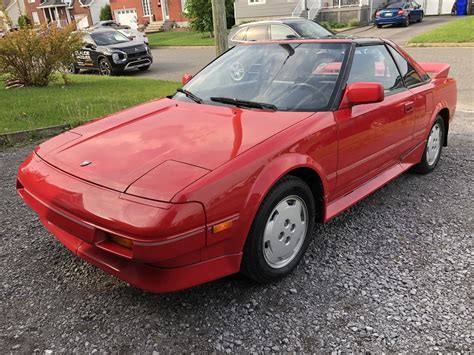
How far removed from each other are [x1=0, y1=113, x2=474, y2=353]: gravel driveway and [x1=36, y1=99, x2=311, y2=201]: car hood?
82cm

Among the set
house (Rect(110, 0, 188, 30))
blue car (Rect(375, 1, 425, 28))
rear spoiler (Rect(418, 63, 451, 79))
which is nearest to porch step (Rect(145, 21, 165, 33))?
house (Rect(110, 0, 188, 30))

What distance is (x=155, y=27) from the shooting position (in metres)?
38.0

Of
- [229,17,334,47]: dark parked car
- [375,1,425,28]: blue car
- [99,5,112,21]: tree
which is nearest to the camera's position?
[229,17,334,47]: dark parked car

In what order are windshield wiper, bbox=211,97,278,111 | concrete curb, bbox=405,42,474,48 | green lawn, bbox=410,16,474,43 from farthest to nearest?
green lawn, bbox=410,16,474,43 → concrete curb, bbox=405,42,474,48 → windshield wiper, bbox=211,97,278,111

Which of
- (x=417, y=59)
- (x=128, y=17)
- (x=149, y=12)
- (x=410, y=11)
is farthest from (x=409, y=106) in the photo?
(x=128, y=17)

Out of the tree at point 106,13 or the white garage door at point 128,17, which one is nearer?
the white garage door at point 128,17

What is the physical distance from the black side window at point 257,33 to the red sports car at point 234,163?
28.0ft

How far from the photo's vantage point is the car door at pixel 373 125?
322 cm

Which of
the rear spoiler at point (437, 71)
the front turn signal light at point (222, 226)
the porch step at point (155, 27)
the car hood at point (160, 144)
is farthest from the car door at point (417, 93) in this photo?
the porch step at point (155, 27)

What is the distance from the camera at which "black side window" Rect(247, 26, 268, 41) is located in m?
12.2

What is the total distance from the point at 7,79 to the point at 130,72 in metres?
4.86

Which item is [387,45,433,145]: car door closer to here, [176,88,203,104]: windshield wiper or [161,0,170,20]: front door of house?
[176,88,203,104]: windshield wiper

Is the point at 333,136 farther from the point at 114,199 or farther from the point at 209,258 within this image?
the point at 114,199

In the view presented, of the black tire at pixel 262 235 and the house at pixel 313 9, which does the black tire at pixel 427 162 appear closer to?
the black tire at pixel 262 235
